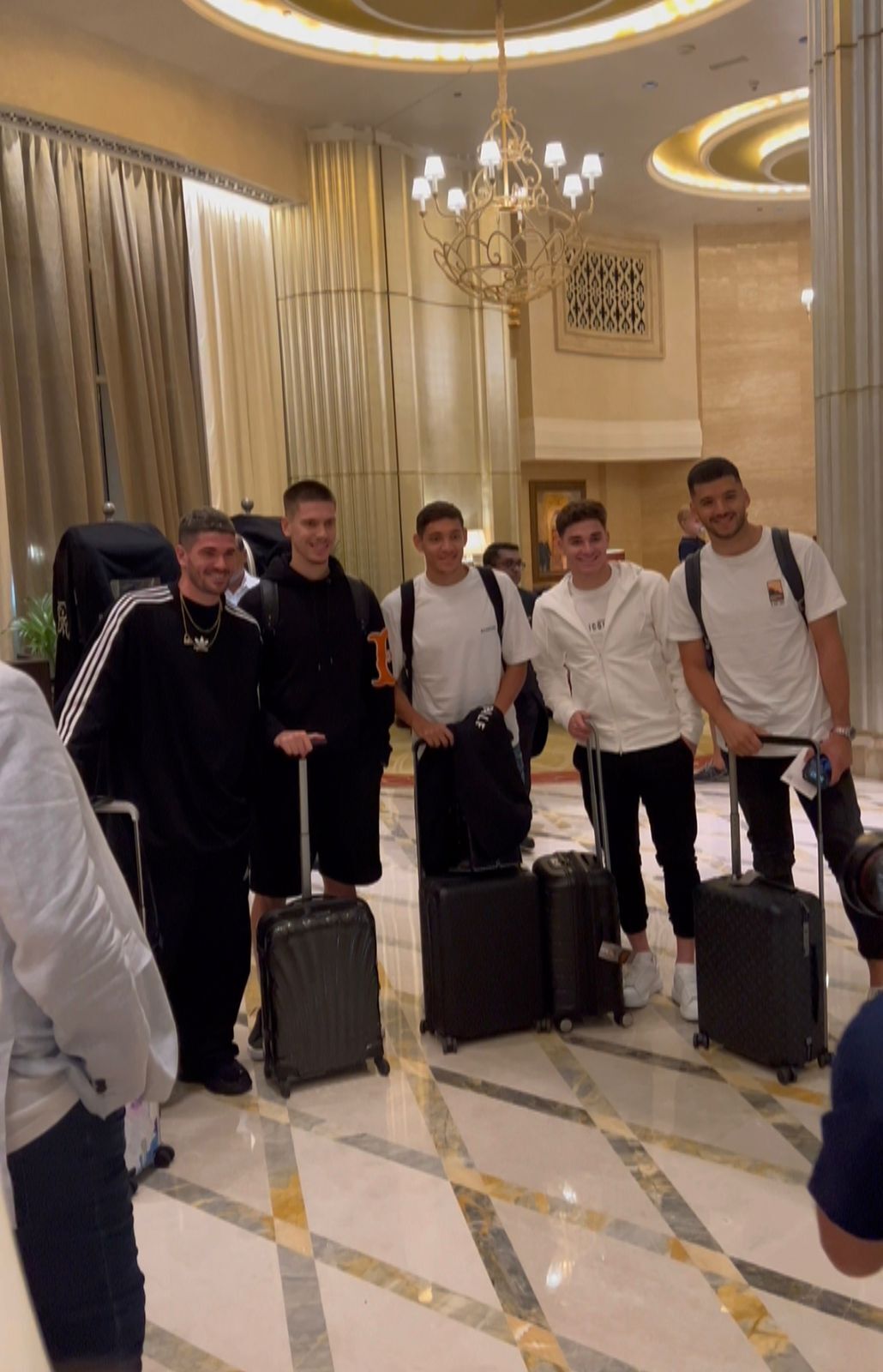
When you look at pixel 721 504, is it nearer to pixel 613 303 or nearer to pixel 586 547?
pixel 586 547

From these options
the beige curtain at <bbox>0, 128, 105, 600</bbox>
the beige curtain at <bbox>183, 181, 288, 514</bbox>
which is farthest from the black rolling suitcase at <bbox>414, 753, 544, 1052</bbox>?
the beige curtain at <bbox>183, 181, 288, 514</bbox>

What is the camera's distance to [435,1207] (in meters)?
2.85

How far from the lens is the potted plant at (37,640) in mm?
8094

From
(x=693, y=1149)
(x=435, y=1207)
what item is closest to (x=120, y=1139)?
(x=435, y=1207)

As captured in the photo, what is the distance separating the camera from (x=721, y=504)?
11.4 ft

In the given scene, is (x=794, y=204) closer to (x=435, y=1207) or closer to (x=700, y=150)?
(x=700, y=150)

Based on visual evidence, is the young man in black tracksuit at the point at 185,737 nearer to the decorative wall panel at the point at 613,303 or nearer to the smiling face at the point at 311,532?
the smiling face at the point at 311,532

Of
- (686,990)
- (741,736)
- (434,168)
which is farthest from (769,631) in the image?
(434,168)

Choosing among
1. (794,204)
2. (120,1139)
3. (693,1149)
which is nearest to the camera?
(120,1139)

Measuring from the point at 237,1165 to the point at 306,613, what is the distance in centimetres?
162

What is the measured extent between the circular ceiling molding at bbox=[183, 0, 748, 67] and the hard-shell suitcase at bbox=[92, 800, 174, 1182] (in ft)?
25.8

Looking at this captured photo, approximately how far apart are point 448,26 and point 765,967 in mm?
8899

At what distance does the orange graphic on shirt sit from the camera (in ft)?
12.3

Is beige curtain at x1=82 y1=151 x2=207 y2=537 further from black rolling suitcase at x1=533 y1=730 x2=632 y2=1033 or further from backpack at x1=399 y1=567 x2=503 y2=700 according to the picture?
black rolling suitcase at x1=533 y1=730 x2=632 y2=1033
